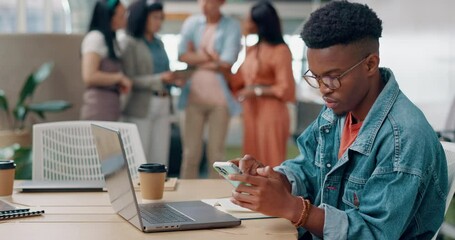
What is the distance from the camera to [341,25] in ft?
5.53

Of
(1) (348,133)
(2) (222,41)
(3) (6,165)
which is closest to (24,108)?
(2) (222,41)

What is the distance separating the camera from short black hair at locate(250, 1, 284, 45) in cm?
437

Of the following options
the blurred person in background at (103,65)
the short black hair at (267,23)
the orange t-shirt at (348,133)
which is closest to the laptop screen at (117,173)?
the orange t-shirt at (348,133)

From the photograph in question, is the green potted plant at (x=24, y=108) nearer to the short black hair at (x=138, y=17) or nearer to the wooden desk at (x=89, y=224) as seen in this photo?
the short black hair at (x=138, y=17)

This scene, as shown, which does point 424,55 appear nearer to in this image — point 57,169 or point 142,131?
point 142,131

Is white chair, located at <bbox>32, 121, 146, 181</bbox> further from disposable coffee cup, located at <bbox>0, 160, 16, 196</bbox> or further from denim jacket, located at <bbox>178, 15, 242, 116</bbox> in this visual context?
denim jacket, located at <bbox>178, 15, 242, 116</bbox>

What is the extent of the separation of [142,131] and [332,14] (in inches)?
113

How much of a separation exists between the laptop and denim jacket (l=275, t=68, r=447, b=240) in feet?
0.93

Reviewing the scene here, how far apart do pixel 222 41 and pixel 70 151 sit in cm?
209

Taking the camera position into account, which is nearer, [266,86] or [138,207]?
[138,207]

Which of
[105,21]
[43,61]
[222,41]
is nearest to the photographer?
[105,21]

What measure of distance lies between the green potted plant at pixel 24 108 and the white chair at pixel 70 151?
6.53 feet

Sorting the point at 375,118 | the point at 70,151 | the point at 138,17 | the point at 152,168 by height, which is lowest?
the point at 70,151

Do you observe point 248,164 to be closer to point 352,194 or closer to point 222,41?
point 352,194
